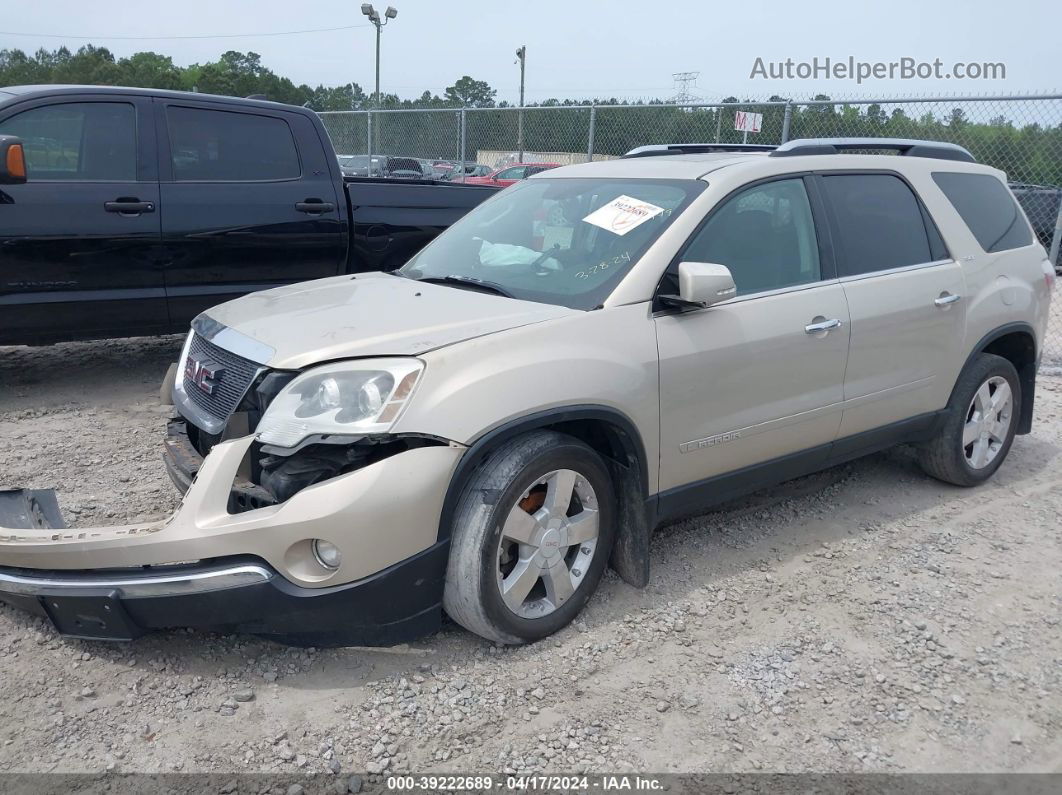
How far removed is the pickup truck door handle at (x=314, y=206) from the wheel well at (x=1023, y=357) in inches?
172

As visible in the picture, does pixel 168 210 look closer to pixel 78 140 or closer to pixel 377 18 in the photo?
pixel 78 140

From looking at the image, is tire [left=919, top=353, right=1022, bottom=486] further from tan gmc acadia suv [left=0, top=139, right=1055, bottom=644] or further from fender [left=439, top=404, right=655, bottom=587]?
fender [left=439, top=404, right=655, bottom=587]

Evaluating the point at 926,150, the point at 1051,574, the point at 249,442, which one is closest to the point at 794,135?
the point at 926,150

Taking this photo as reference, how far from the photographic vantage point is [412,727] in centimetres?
279

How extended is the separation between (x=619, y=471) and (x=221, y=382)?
1.51m

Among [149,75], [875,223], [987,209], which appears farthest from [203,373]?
[149,75]

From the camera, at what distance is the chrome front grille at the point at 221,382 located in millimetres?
3078

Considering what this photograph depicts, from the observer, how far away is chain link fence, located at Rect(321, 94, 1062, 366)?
8.96 metres

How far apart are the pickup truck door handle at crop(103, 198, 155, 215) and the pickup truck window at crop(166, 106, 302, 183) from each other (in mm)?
305

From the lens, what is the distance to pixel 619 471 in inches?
136

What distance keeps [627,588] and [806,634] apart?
0.71 m

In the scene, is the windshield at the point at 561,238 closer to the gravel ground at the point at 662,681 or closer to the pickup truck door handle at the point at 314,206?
the gravel ground at the point at 662,681

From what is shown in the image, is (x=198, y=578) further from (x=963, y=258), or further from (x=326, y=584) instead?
(x=963, y=258)

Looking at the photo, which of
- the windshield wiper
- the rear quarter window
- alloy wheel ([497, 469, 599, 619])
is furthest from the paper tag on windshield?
the rear quarter window
